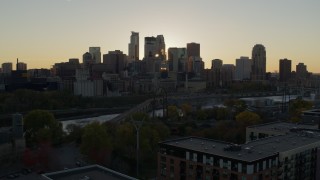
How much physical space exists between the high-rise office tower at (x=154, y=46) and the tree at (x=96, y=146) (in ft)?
358

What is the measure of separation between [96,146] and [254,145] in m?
7.47

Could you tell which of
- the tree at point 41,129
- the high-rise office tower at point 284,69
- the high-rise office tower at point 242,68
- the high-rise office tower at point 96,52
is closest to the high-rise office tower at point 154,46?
the high-rise office tower at point 96,52

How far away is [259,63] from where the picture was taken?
110 meters

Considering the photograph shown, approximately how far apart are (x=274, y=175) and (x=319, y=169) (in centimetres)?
264

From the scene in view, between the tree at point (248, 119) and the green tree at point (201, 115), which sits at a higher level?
the tree at point (248, 119)

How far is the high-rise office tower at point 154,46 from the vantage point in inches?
5039

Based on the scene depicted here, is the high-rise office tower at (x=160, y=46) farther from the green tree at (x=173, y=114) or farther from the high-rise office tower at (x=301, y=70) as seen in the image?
the green tree at (x=173, y=114)

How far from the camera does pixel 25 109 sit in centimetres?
4184

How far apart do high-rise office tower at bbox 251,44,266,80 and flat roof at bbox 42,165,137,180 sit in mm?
102476

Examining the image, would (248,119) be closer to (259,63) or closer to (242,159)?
(242,159)

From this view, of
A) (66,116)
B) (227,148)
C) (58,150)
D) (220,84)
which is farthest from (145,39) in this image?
(227,148)

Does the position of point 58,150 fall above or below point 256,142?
below

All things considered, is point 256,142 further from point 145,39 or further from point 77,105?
point 145,39

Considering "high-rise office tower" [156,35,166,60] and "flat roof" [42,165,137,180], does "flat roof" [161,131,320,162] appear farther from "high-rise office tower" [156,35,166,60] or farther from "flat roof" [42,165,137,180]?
"high-rise office tower" [156,35,166,60]
